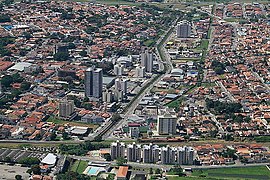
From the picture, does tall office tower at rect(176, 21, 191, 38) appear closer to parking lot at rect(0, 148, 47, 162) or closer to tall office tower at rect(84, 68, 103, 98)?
tall office tower at rect(84, 68, 103, 98)

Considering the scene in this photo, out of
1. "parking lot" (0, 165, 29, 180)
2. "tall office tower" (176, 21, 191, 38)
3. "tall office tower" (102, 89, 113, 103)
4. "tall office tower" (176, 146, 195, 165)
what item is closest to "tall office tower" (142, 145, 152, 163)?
"tall office tower" (176, 146, 195, 165)

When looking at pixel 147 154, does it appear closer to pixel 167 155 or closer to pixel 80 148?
pixel 167 155

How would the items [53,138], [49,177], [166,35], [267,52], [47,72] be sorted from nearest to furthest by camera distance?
[49,177] < [53,138] < [47,72] < [267,52] < [166,35]

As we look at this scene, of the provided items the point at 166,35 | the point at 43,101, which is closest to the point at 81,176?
the point at 43,101

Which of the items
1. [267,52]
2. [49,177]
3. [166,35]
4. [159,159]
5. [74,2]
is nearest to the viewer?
[49,177]

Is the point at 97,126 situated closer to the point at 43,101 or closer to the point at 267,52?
the point at 43,101

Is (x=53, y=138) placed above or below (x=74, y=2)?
below

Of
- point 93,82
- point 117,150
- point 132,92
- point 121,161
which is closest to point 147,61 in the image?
point 132,92
